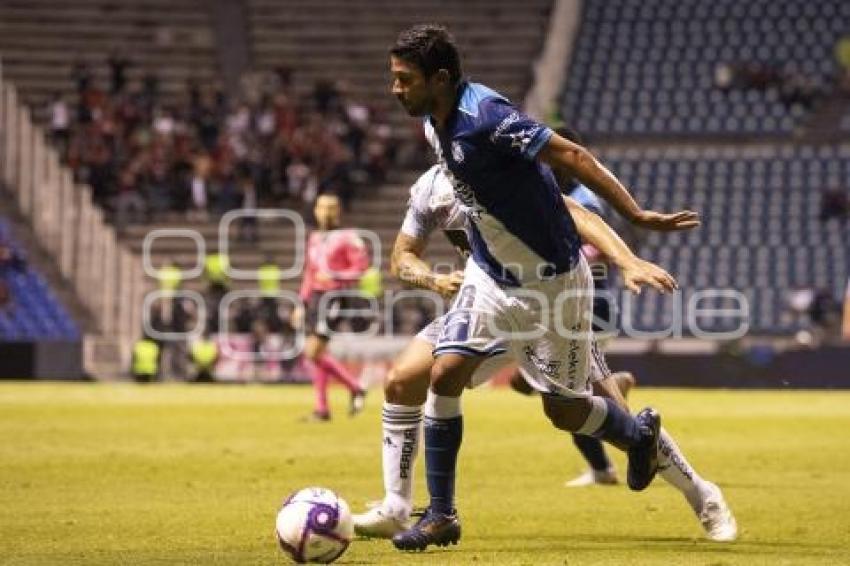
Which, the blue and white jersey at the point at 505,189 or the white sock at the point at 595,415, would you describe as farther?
the white sock at the point at 595,415

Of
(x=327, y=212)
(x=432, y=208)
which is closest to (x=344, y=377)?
(x=327, y=212)

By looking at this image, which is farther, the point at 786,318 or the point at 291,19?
the point at 291,19

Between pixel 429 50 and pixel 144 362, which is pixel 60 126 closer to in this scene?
pixel 144 362

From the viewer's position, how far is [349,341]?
98.5 ft

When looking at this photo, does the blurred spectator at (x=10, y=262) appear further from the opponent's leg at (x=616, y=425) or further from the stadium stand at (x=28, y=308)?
the opponent's leg at (x=616, y=425)

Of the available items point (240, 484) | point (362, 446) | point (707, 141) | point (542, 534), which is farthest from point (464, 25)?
point (542, 534)

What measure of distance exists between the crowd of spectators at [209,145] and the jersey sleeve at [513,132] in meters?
25.9

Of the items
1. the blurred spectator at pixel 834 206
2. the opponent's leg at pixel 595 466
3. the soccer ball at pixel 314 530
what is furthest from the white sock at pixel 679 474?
the blurred spectator at pixel 834 206

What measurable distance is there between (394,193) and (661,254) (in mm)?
5141

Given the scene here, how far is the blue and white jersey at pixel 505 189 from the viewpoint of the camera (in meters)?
8.54

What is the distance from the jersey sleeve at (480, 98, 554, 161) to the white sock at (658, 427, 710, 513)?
1954 mm

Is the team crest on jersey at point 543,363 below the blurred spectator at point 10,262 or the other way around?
the other way around

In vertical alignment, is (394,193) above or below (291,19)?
below

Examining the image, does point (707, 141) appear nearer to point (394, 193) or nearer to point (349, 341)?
point (394, 193)
